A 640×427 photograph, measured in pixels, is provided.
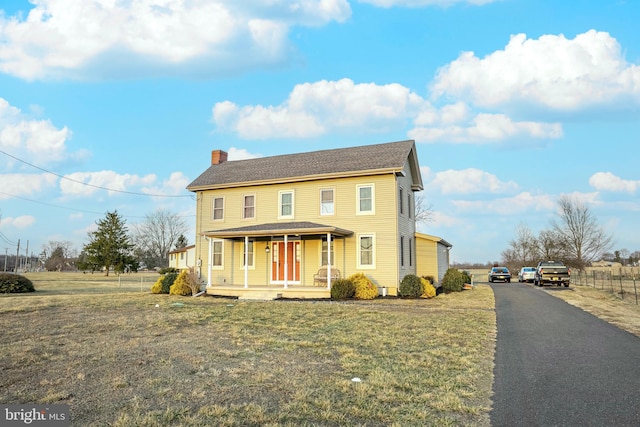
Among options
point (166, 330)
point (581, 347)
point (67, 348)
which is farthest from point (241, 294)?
point (581, 347)

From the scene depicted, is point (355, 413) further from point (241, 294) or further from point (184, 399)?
point (241, 294)

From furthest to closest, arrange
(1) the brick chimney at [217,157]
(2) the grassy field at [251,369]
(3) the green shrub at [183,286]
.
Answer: (1) the brick chimney at [217,157] < (3) the green shrub at [183,286] < (2) the grassy field at [251,369]

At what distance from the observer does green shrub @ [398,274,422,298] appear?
65.2 ft

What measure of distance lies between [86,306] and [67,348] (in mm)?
8512

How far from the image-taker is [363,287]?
19438 millimetres

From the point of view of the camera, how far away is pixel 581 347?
29.4ft

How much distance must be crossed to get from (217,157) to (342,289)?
13.0 meters

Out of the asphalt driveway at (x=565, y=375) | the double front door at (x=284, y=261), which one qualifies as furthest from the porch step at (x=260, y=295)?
the asphalt driveway at (x=565, y=375)

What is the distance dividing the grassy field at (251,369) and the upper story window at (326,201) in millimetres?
9405

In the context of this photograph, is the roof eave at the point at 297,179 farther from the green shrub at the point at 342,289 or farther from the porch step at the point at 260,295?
the porch step at the point at 260,295

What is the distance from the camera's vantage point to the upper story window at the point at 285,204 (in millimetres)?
22719

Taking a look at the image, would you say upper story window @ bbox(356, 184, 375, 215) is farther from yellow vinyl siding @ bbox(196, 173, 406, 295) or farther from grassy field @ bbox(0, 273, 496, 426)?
grassy field @ bbox(0, 273, 496, 426)

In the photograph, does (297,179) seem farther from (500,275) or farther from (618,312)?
(500,275)

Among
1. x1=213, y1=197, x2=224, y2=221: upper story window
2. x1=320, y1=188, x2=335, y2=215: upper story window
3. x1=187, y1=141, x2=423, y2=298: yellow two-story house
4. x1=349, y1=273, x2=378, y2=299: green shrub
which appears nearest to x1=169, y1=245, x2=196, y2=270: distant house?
x1=213, y1=197, x2=224, y2=221: upper story window
